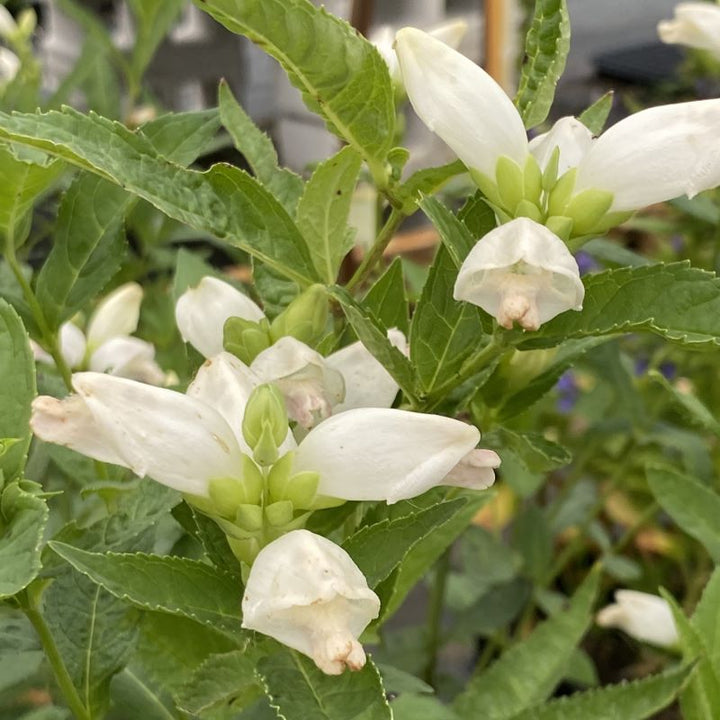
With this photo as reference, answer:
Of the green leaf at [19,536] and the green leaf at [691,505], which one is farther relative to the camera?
the green leaf at [691,505]

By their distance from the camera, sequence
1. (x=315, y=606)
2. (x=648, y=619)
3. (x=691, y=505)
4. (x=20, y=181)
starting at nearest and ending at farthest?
(x=315, y=606), (x=20, y=181), (x=691, y=505), (x=648, y=619)

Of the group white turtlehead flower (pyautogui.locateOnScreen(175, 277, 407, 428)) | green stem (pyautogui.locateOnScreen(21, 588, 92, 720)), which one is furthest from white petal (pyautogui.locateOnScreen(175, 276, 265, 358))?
green stem (pyautogui.locateOnScreen(21, 588, 92, 720))

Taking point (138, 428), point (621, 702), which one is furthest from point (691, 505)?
point (138, 428)

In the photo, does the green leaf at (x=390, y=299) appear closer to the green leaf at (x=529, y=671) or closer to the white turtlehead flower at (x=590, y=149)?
the white turtlehead flower at (x=590, y=149)

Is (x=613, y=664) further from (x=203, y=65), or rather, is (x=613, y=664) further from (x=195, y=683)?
(x=203, y=65)

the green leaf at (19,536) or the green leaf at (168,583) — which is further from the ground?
the green leaf at (19,536)

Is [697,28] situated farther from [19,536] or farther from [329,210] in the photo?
[19,536]

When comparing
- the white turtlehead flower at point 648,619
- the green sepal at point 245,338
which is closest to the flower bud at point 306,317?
the green sepal at point 245,338

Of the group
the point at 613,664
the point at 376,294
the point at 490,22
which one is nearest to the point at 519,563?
the point at 613,664
